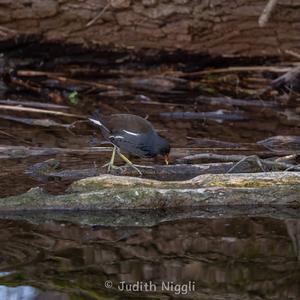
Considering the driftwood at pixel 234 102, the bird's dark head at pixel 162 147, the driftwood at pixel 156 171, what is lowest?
the driftwood at pixel 156 171

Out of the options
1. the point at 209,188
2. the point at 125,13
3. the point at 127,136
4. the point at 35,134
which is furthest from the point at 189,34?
the point at 209,188

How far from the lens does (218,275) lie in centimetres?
411

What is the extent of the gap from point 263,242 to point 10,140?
3.16 m

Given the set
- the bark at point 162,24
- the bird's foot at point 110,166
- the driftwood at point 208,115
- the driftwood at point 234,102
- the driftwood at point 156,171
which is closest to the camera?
the driftwood at point 156,171

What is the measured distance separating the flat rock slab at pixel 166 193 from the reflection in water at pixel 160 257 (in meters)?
0.16

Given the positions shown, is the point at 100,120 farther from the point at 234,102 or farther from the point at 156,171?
the point at 234,102

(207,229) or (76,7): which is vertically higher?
(76,7)

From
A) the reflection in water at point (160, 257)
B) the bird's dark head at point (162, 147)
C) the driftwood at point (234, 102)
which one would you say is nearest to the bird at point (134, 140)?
the bird's dark head at point (162, 147)

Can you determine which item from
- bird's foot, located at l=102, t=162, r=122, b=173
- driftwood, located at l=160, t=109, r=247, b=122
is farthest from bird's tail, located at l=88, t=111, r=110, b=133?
driftwood, located at l=160, t=109, r=247, b=122

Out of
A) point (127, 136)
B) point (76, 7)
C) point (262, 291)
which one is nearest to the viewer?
point (262, 291)

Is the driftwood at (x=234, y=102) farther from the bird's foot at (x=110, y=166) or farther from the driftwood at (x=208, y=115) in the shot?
the bird's foot at (x=110, y=166)

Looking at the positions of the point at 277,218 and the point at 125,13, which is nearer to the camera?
the point at 277,218

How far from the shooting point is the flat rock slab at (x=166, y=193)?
4.96 metres

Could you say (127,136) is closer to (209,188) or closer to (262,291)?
(209,188)
